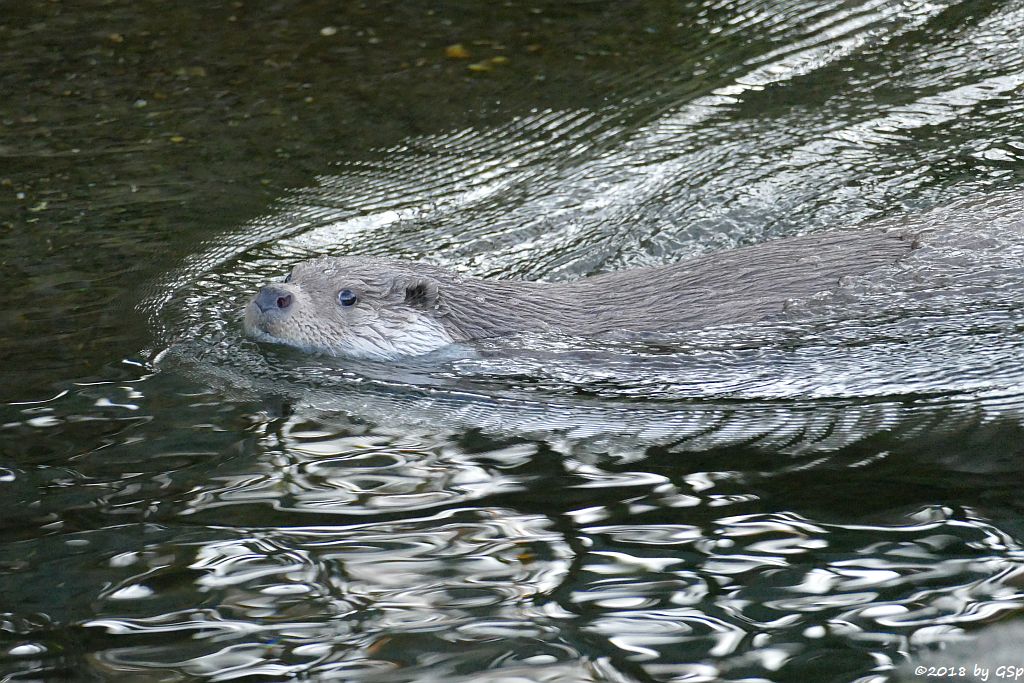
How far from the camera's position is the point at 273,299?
13.3 ft

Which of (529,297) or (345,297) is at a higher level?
(345,297)

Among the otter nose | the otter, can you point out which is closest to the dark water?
the otter

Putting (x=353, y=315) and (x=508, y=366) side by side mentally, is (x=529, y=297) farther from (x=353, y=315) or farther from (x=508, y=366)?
(x=353, y=315)

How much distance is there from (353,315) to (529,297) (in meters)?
0.61

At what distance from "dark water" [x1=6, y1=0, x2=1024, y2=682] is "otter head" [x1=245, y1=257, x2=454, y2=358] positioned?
10cm

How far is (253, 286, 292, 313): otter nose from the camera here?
4043 mm

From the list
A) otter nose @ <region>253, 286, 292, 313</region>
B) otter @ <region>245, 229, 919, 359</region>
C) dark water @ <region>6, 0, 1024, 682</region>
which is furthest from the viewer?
otter nose @ <region>253, 286, 292, 313</region>

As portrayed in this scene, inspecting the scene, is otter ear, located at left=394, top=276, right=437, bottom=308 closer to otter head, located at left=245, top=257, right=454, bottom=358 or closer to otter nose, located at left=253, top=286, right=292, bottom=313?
otter head, located at left=245, top=257, right=454, bottom=358

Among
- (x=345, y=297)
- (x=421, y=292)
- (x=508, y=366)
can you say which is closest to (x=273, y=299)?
(x=345, y=297)

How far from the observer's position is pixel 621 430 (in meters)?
3.47

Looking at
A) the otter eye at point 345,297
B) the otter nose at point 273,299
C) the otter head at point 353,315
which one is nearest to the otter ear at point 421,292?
the otter head at point 353,315

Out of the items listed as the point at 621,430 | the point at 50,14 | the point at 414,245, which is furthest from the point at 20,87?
the point at 621,430

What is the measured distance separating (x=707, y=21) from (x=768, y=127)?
149cm

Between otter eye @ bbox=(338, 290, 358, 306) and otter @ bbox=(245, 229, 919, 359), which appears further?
otter eye @ bbox=(338, 290, 358, 306)
